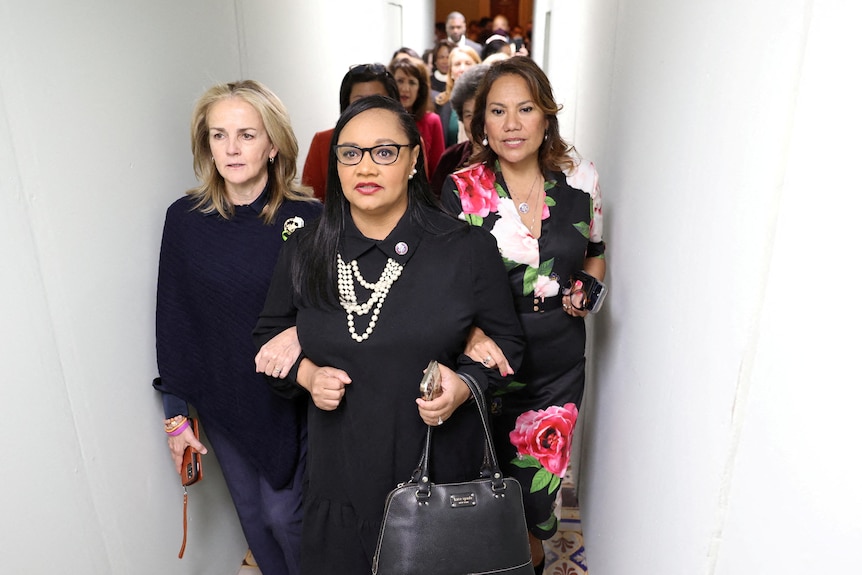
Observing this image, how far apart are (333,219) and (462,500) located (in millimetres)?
716

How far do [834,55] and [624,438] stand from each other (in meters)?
1.32

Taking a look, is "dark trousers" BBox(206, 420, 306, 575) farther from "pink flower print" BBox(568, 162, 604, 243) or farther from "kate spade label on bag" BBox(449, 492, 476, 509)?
"pink flower print" BBox(568, 162, 604, 243)

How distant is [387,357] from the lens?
1.48 m

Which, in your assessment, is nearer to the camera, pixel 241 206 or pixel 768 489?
pixel 768 489

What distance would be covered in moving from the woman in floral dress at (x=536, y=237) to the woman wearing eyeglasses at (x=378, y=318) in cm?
33

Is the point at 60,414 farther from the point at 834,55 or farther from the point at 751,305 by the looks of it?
the point at 834,55

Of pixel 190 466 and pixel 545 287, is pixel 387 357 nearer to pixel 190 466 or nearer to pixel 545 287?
pixel 545 287

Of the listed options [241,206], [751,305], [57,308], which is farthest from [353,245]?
[751,305]

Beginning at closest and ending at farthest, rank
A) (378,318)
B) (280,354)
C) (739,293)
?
(739,293), (378,318), (280,354)

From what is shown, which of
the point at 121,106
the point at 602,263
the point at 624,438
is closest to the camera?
the point at 121,106

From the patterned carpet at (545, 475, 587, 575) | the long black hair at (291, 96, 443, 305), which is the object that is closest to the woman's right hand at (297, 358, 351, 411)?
the long black hair at (291, 96, 443, 305)

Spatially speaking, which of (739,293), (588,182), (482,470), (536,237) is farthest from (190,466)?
(739,293)

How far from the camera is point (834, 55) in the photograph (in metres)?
0.80

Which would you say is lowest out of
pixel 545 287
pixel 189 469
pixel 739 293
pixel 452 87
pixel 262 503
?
pixel 262 503
